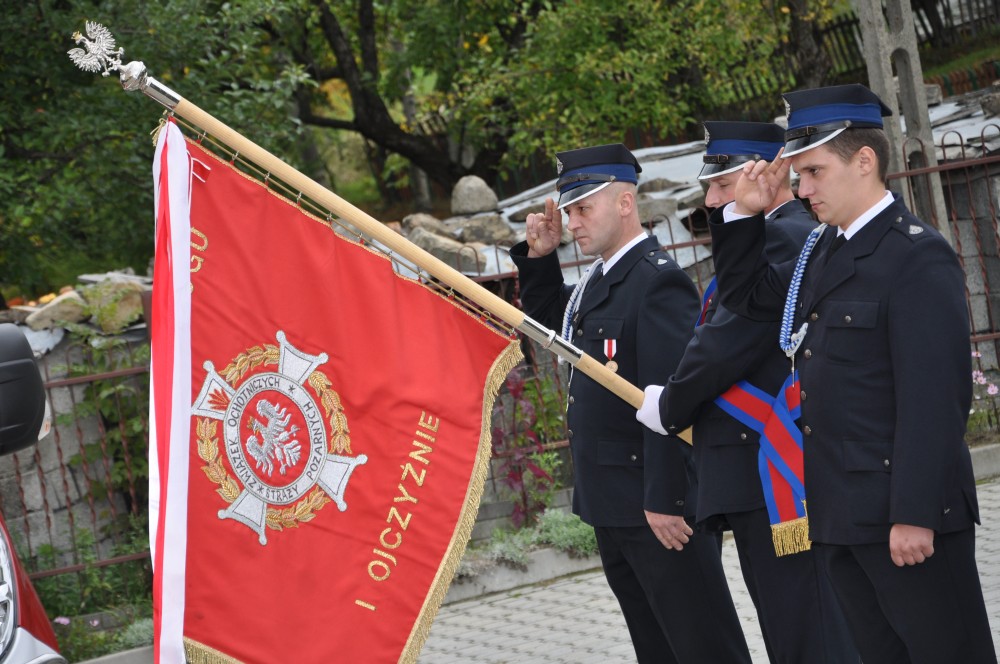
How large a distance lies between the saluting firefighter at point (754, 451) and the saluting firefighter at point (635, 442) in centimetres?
16

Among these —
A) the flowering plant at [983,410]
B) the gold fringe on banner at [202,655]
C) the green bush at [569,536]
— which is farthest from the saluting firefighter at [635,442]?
the flowering plant at [983,410]

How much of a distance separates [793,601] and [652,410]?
682 millimetres

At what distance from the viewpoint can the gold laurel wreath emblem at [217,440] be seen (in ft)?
12.1

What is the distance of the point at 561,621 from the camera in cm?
627

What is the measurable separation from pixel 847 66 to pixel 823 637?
→ 56.3 feet

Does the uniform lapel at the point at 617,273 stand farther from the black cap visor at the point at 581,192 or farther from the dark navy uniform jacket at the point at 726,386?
the dark navy uniform jacket at the point at 726,386

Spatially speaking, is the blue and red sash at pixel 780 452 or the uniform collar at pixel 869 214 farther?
the blue and red sash at pixel 780 452

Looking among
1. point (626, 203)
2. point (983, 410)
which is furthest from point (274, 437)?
point (983, 410)

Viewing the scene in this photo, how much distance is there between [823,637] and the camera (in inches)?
140

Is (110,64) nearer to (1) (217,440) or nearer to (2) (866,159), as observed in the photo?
(1) (217,440)

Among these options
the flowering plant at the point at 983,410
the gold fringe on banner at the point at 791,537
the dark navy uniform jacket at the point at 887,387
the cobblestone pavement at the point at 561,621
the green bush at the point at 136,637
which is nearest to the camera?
the dark navy uniform jacket at the point at 887,387

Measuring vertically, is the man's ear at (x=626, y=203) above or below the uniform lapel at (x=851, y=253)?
above

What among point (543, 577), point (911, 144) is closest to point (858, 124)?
point (543, 577)

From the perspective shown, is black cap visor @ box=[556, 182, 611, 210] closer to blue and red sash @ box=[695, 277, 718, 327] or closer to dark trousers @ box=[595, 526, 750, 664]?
blue and red sash @ box=[695, 277, 718, 327]
